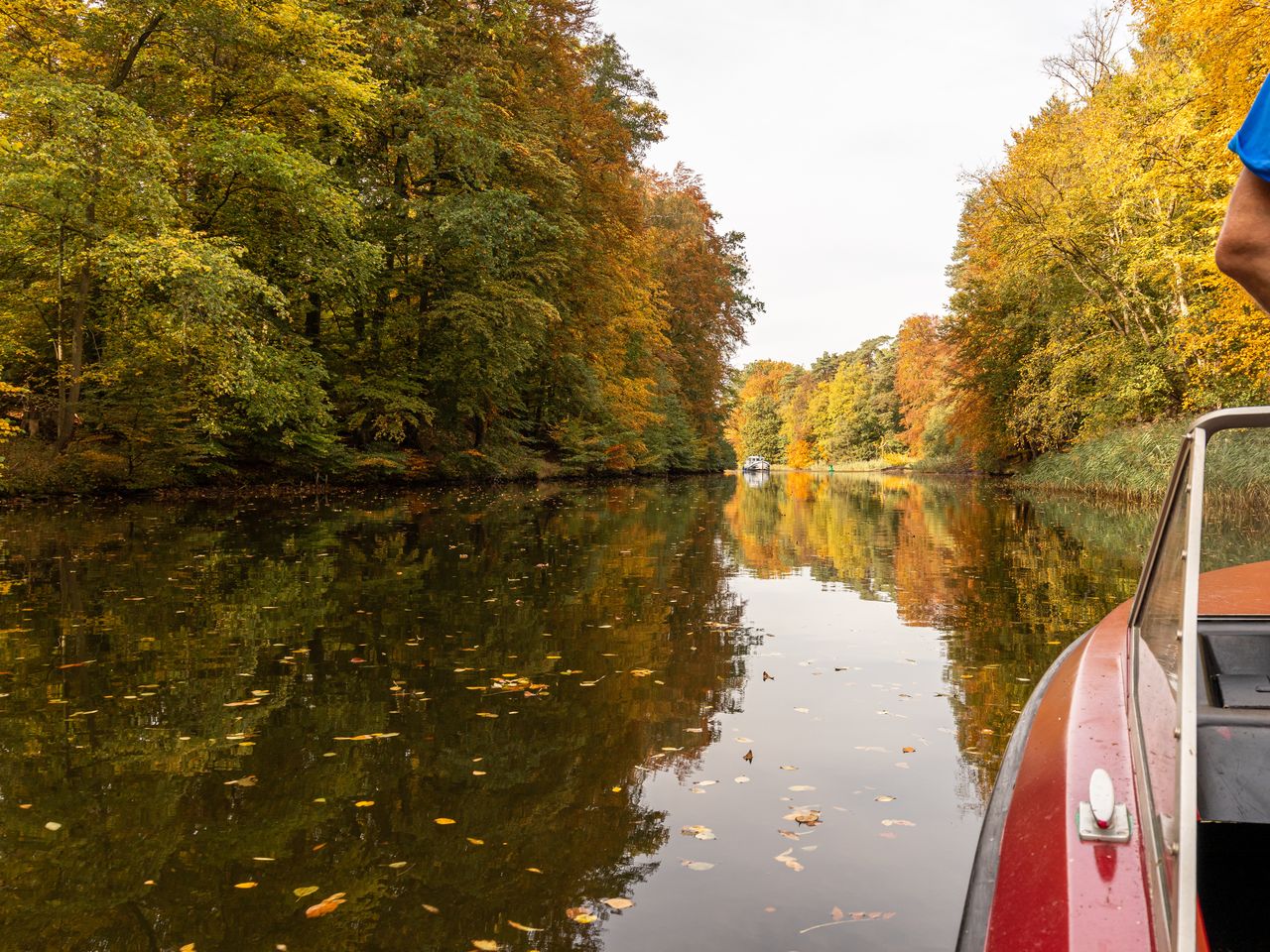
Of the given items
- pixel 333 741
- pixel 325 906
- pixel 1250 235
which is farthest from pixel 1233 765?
pixel 333 741

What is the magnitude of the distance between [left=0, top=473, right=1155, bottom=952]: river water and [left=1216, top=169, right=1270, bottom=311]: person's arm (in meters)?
2.11

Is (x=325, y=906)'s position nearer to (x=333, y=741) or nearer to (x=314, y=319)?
(x=333, y=741)

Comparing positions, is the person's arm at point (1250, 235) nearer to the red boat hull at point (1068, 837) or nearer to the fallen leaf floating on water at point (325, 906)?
the red boat hull at point (1068, 837)

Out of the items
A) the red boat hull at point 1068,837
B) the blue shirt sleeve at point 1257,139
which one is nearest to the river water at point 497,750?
the red boat hull at point 1068,837

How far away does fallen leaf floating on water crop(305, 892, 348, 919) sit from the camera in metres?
2.75

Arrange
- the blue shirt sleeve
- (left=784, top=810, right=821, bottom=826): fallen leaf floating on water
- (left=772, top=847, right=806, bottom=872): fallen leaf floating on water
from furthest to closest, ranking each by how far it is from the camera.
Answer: (left=784, top=810, right=821, bottom=826): fallen leaf floating on water → (left=772, top=847, right=806, bottom=872): fallen leaf floating on water → the blue shirt sleeve

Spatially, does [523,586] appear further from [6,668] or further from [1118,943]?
[1118,943]

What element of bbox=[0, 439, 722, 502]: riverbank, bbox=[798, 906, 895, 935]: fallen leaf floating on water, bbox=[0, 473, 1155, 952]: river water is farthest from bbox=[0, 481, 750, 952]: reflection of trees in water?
bbox=[0, 439, 722, 502]: riverbank

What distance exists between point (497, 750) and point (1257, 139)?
12.5 ft

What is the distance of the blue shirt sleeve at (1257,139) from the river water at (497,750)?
7.51 ft

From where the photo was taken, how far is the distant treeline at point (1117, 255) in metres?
15.5

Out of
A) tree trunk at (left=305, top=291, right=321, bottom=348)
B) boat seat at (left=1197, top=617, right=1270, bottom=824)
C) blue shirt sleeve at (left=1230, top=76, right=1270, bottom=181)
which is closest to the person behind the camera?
blue shirt sleeve at (left=1230, top=76, right=1270, bottom=181)

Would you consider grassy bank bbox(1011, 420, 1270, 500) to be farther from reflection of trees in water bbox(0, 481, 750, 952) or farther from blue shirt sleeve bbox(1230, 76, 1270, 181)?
blue shirt sleeve bbox(1230, 76, 1270, 181)

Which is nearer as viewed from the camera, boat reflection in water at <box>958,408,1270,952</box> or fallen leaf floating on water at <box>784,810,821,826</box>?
boat reflection in water at <box>958,408,1270,952</box>
